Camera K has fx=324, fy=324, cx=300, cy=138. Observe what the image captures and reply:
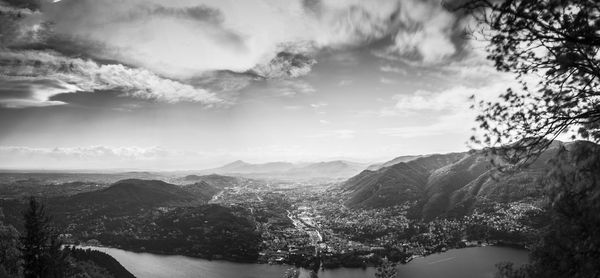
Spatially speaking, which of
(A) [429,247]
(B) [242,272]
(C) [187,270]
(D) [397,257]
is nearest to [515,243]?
(A) [429,247]

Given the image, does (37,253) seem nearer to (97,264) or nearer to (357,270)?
(97,264)

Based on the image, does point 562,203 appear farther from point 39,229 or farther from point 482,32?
point 39,229

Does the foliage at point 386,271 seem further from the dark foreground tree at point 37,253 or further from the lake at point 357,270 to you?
the dark foreground tree at point 37,253

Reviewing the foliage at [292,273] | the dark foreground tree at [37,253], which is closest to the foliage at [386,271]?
the foliage at [292,273]

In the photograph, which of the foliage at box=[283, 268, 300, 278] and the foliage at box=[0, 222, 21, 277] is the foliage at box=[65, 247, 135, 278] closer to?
the foliage at box=[0, 222, 21, 277]

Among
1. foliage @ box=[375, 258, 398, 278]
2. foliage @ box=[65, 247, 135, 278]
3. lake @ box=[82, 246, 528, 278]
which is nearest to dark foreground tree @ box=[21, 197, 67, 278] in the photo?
foliage @ box=[65, 247, 135, 278]

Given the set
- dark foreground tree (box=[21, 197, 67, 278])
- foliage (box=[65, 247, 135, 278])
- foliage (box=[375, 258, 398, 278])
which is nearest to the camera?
dark foreground tree (box=[21, 197, 67, 278])

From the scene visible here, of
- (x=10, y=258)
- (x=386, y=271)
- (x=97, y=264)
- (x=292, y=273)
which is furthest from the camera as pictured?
(x=97, y=264)

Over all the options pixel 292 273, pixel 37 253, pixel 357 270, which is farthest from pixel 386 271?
pixel 37 253
